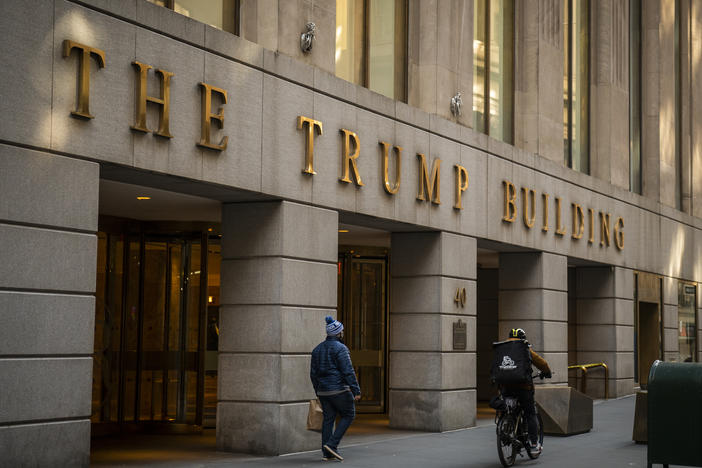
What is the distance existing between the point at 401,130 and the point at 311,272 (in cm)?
365

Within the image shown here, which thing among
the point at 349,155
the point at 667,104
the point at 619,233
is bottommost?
the point at 619,233

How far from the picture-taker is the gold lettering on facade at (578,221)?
928 inches

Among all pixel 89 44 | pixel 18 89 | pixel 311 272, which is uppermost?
pixel 89 44

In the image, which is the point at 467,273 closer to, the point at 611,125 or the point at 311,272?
the point at 311,272

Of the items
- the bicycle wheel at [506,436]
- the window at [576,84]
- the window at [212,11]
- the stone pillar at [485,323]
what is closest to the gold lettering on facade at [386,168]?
the window at [212,11]

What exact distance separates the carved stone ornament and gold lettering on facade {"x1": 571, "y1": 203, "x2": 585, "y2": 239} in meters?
10.6

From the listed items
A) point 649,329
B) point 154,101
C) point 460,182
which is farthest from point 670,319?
point 154,101

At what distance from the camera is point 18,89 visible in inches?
393

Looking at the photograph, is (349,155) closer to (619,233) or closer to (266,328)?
(266,328)

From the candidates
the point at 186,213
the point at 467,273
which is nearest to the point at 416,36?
the point at 467,273

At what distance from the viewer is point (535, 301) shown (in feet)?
71.8

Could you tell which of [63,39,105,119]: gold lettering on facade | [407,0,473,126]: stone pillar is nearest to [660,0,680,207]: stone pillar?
[407,0,473,126]: stone pillar

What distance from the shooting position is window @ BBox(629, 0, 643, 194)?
28984 mm

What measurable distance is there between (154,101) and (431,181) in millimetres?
6991
